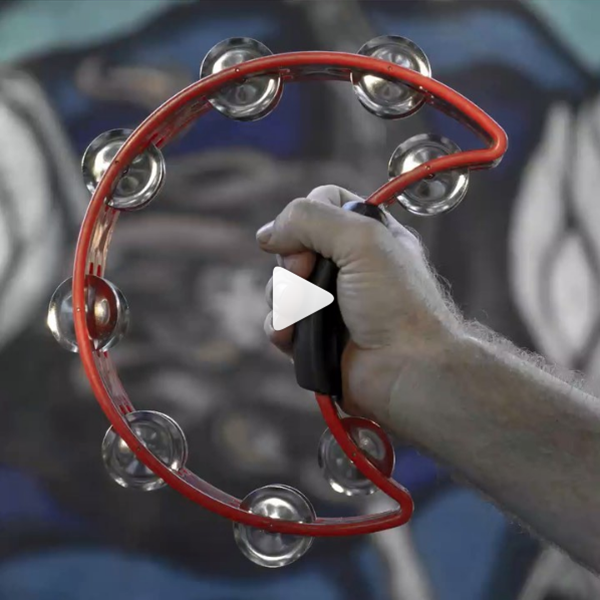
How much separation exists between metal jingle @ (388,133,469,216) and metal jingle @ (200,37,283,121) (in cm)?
16

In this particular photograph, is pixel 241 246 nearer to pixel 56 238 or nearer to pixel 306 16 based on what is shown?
pixel 56 238

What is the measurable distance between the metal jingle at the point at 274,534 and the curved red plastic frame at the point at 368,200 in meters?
0.02

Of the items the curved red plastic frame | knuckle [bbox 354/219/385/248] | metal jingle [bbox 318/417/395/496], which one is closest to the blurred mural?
metal jingle [bbox 318/417/395/496]

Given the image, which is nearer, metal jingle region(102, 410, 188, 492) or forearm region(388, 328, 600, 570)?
forearm region(388, 328, 600, 570)

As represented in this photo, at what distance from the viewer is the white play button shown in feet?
2.57

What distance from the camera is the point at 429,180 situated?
86 centimetres

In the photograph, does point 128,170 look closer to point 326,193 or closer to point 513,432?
point 326,193

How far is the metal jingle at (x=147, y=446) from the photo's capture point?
857mm

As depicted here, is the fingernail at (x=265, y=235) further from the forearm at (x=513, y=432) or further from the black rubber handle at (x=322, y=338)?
the forearm at (x=513, y=432)

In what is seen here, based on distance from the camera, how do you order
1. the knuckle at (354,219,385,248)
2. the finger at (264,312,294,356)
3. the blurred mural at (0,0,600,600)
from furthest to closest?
the blurred mural at (0,0,600,600), the finger at (264,312,294,356), the knuckle at (354,219,385,248)

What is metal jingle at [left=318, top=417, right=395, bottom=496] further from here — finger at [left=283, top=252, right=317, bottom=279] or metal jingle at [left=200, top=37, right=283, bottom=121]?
metal jingle at [left=200, top=37, right=283, bottom=121]

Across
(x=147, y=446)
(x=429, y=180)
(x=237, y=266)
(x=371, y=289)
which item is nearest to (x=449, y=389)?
(x=371, y=289)

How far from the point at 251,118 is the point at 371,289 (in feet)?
0.92

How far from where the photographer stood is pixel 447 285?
1.91m
